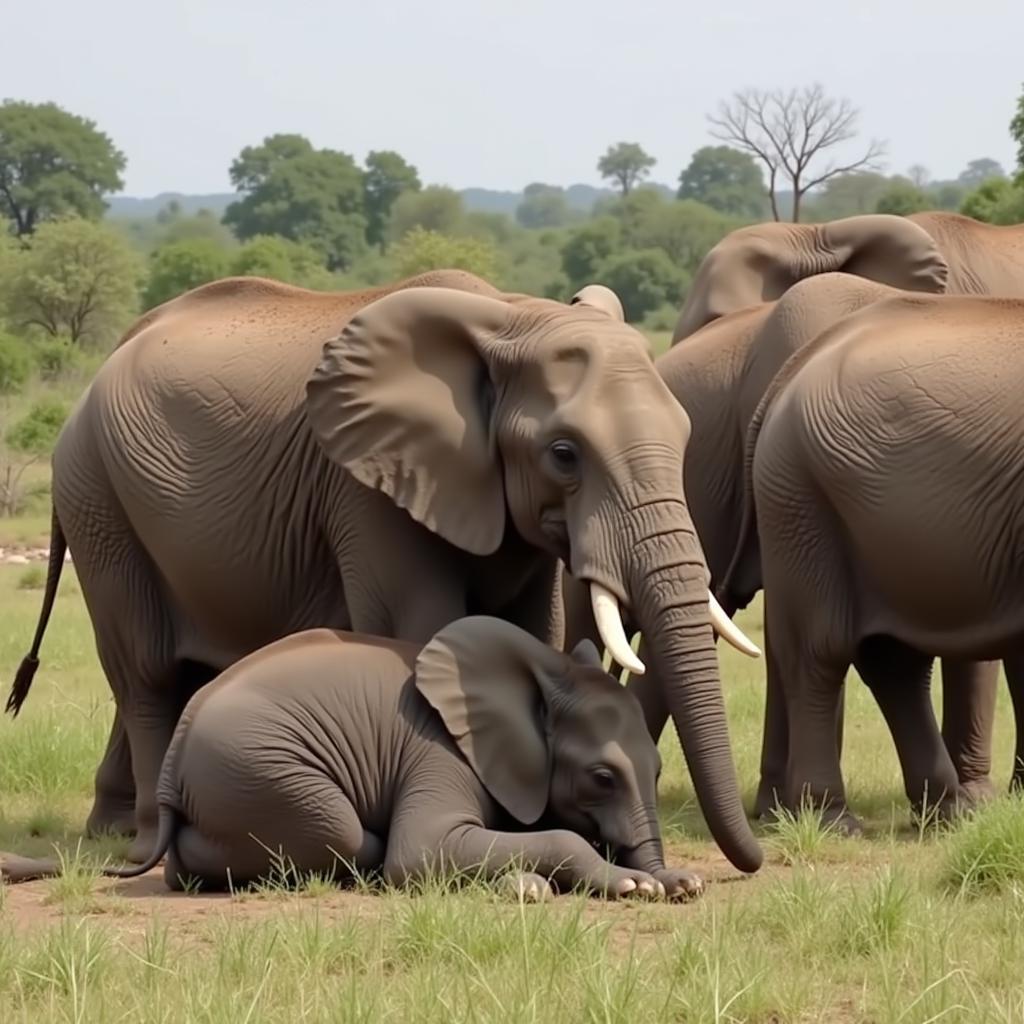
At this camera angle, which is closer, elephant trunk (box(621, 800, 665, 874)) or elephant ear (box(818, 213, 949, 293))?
elephant trunk (box(621, 800, 665, 874))

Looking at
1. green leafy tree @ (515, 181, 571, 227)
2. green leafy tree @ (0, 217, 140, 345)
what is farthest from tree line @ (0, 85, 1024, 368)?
green leafy tree @ (515, 181, 571, 227)

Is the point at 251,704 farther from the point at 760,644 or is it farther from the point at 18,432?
the point at 18,432

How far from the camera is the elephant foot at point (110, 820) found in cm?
705

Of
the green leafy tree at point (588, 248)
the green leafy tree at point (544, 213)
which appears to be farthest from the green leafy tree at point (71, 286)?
the green leafy tree at point (544, 213)

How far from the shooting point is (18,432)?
25.3 metres

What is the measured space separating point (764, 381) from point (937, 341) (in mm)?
1548

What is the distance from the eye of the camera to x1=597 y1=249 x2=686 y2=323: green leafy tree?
197 feet

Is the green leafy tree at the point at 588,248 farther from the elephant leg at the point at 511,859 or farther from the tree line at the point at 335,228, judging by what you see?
the elephant leg at the point at 511,859

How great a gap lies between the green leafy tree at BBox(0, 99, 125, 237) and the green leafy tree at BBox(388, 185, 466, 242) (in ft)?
35.3

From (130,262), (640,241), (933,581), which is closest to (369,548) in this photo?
(933,581)

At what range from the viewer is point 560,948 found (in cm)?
441

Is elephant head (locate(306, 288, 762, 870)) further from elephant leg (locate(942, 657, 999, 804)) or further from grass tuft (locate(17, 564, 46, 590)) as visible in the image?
grass tuft (locate(17, 564, 46, 590))


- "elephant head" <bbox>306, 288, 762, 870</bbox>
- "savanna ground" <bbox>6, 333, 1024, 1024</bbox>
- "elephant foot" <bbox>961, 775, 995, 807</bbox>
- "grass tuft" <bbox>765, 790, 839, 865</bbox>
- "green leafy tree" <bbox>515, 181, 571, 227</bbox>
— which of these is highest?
"elephant head" <bbox>306, 288, 762, 870</bbox>

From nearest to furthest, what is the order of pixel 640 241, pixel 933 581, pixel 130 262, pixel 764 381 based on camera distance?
1. pixel 933 581
2. pixel 764 381
3. pixel 130 262
4. pixel 640 241
